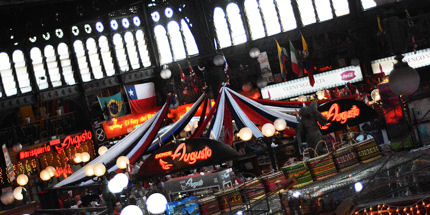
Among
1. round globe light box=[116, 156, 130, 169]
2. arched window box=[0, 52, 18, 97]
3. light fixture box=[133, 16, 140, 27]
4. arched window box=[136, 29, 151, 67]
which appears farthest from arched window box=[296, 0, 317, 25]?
round globe light box=[116, 156, 130, 169]

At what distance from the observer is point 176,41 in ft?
85.0

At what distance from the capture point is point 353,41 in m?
23.9

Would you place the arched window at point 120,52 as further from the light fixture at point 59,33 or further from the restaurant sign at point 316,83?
the restaurant sign at point 316,83

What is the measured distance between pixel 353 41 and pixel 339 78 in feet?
5.95

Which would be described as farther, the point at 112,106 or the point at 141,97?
the point at 141,97

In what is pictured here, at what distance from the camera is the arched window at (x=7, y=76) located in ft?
73.2

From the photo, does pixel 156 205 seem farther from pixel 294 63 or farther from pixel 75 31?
pixel 75 31

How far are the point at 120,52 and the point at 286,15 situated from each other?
8331 millimetres

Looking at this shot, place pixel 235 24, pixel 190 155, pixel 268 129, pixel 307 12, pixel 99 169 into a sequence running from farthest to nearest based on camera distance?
pixel 235 24 → pixel 307 12 → pixel 268 129 → pixel 99 169 → pixel 190 155

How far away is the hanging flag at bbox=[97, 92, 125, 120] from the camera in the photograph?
73.3ft

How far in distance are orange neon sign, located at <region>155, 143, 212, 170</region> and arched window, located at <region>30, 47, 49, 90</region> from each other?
14765mm

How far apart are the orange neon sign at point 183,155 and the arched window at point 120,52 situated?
616 inches

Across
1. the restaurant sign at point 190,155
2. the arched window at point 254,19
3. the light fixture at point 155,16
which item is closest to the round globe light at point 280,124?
the restaurant sign at point 190,155

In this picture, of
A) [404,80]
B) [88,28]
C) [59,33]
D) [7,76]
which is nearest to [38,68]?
[7,76]
